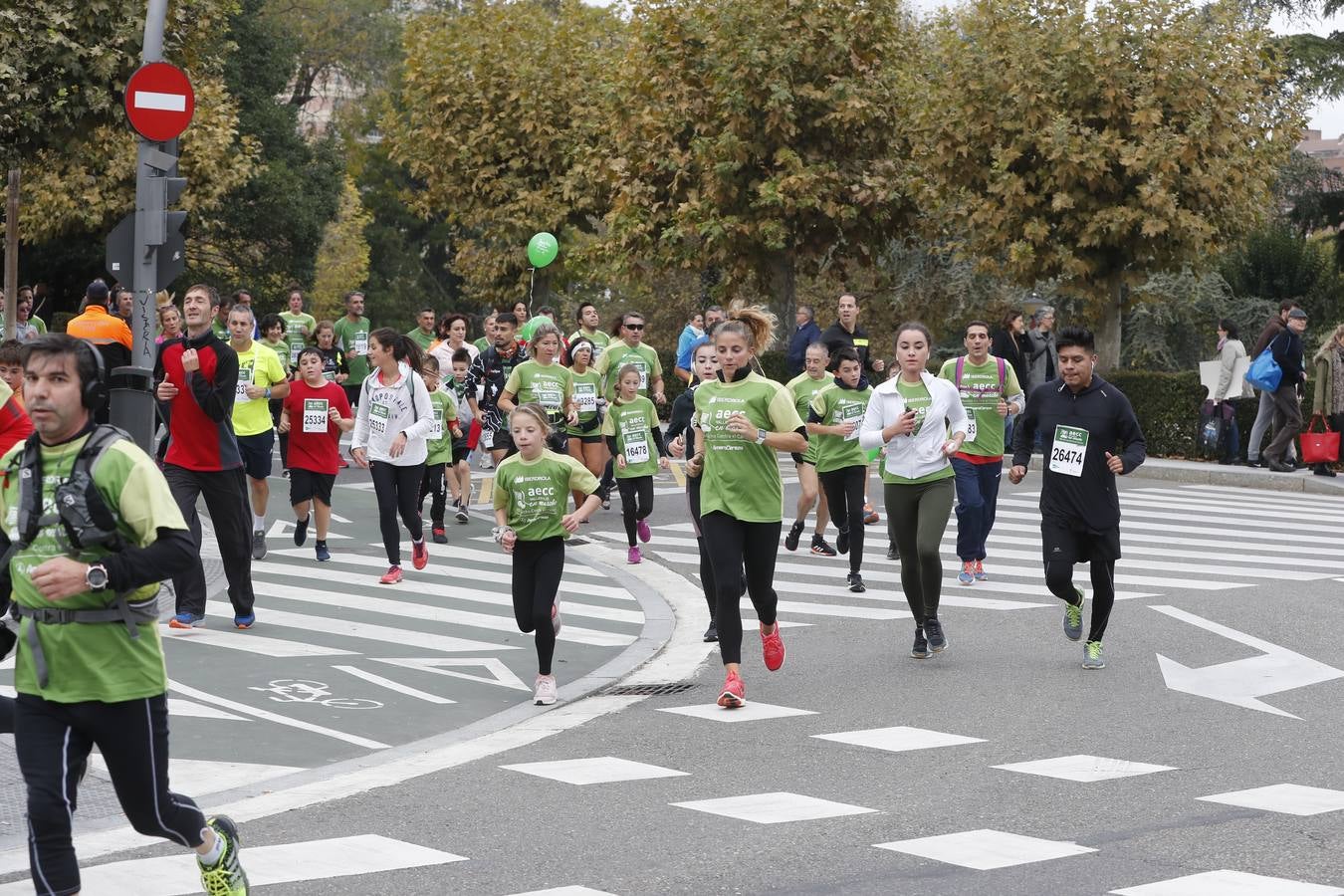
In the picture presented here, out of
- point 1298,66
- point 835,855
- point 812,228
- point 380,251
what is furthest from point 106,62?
point 380,251

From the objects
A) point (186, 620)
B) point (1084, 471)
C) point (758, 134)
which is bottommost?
point (186, 620)

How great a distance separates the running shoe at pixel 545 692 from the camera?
9.63m

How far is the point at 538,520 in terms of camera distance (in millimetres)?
9727

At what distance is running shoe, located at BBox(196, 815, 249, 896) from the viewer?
5.32 m

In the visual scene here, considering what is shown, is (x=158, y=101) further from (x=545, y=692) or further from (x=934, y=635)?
(x=934, y=635)

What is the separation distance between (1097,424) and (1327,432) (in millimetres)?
13189

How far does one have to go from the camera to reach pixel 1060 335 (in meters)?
10.4

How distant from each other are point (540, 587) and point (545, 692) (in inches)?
20.7

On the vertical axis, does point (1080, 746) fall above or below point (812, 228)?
below

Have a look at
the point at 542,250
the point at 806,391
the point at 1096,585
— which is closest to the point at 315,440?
the point at 806,391

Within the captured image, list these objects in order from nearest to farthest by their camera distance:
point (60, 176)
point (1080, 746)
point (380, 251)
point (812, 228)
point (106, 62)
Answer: point (1080, 746) < point (106, 62) < point (812, 228) < point (60, 176) < point (380, 251)

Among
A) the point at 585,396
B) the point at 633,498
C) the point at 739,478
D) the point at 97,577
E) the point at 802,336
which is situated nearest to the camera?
the point at 97,577

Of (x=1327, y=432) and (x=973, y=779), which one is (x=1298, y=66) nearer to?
(x=1327, y=432)

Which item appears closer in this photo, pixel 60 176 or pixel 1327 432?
pixel 1327 432
